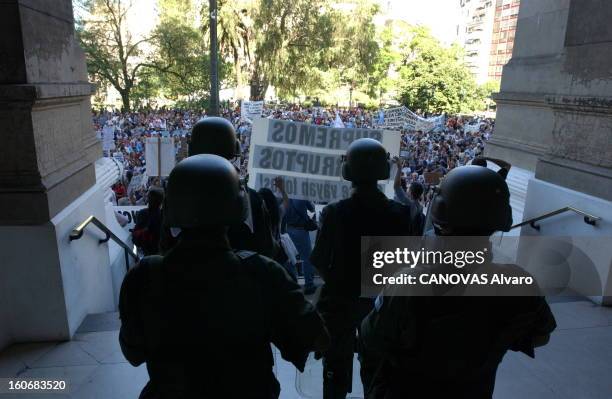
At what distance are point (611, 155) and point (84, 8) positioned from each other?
103ft

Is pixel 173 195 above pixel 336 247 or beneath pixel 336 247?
above

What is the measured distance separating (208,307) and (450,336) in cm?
80

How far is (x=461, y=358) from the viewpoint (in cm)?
159

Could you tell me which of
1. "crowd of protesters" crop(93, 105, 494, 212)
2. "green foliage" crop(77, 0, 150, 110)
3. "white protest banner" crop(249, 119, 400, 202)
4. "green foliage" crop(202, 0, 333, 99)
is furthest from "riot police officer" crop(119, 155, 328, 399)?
"green foliage" crop(77, 0, 150, 110)

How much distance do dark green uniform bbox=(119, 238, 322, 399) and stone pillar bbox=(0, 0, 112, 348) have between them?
2207mm

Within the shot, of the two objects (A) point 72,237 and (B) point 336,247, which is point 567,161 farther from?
(A) point 72,237

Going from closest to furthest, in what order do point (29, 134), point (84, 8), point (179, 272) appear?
point (179, 272) < point (29, 134) < point (84, 8)

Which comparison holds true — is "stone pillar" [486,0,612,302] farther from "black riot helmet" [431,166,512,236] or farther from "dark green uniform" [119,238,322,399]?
"dark green uniform" [119,238,322,399]

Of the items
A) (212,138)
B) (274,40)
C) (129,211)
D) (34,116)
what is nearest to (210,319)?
(212,138)

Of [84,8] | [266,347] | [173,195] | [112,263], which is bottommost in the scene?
[112,263]

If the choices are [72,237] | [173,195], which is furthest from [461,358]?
[72,237]

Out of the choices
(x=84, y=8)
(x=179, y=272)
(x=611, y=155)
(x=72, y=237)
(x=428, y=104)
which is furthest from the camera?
(x=428, y=104)

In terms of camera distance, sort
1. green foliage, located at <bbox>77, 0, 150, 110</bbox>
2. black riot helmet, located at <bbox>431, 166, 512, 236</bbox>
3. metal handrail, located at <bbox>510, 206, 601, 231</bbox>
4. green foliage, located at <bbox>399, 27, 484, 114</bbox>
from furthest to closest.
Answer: green foliage, located at <bbox>399, 27, 484, 114</bbox> → green foliage, located at <bbox>77, 0, 150, 110</bbox> → metal handrail, located at <bbox>510, 206, 601, 231</bbox> → black riot helmet, located at <bbox>431, 166, 512, 236</bbox>

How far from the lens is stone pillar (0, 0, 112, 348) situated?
3.28 m
